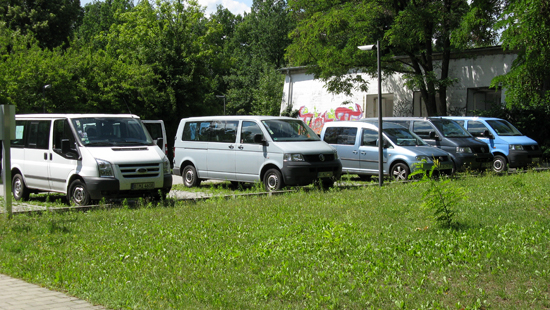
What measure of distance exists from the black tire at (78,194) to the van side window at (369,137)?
8696 millimetres

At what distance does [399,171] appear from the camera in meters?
16.4

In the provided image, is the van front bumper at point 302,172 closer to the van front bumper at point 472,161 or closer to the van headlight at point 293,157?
the van headlight at point 293,157

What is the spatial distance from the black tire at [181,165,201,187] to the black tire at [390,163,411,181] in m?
5.67

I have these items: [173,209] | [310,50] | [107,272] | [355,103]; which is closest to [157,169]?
[173,209]

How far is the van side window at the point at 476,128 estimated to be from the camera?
67.9 ft

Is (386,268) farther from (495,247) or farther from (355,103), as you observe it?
(355,103)

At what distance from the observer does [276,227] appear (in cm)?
835

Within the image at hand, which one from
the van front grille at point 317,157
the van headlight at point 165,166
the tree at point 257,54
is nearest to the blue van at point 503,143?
the van front grille at point 317,157

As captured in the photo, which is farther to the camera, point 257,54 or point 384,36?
point 257,54

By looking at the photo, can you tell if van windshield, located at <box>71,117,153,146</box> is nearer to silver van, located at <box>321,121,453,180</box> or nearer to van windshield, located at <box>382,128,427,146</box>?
silver van, located at <box>321,121,453,180</box>

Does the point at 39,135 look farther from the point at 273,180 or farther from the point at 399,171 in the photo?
the point at 399,171

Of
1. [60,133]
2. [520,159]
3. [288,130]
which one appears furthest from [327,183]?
[520,159]

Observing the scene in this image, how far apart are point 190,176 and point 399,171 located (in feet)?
20.0

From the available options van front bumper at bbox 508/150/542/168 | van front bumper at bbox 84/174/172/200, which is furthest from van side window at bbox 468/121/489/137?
van front bumper at bbox 84/174/172/200
